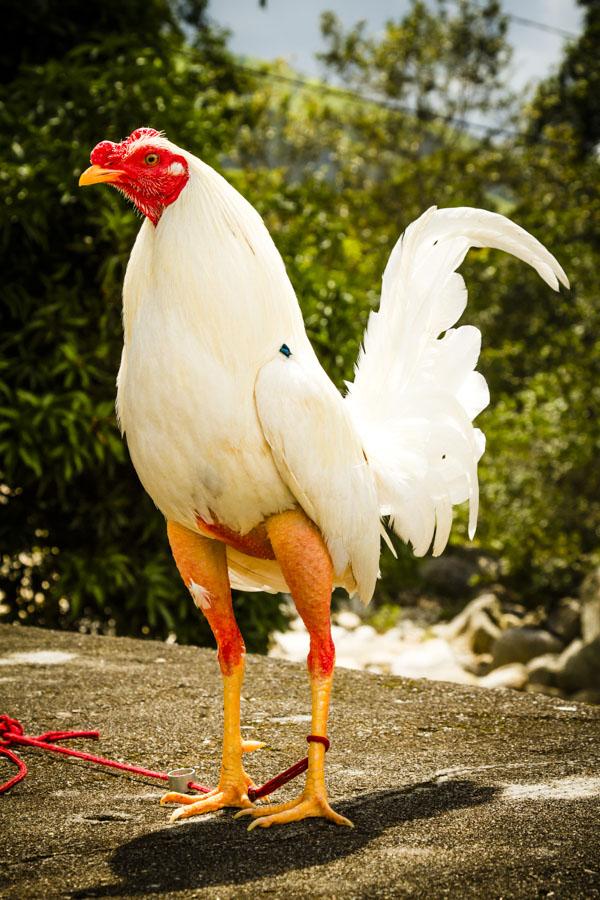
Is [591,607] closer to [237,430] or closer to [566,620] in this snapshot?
[566,620]

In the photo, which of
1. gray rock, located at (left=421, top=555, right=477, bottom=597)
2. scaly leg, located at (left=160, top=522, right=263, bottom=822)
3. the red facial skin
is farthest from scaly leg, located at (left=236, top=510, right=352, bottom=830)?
gray rock, located at (left=421, top=555, right=477, bottom=597)

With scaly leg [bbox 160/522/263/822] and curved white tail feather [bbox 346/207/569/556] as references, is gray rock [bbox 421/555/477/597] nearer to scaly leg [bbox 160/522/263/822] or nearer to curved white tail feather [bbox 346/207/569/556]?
curved white tail feather [bbox 346/207/569/556]

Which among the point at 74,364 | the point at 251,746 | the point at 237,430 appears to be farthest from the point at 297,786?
the point at 74,364

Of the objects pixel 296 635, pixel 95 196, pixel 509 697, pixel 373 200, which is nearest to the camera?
pixel 509 697

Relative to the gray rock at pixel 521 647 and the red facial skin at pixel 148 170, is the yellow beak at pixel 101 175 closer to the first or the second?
the red facial skin at pixel 148 170

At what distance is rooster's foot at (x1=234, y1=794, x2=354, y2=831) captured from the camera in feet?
9.07

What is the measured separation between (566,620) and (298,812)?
8418mm

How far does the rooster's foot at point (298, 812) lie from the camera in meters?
2.77

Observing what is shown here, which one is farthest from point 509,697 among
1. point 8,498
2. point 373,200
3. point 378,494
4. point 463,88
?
point 463,88

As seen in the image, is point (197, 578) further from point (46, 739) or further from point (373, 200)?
point (373, 200)

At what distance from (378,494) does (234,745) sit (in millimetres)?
935

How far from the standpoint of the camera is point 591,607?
30.9 feet

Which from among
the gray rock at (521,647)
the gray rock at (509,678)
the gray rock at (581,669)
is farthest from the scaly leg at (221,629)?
the gray rock at (521,647)

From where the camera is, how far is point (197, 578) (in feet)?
9.88
